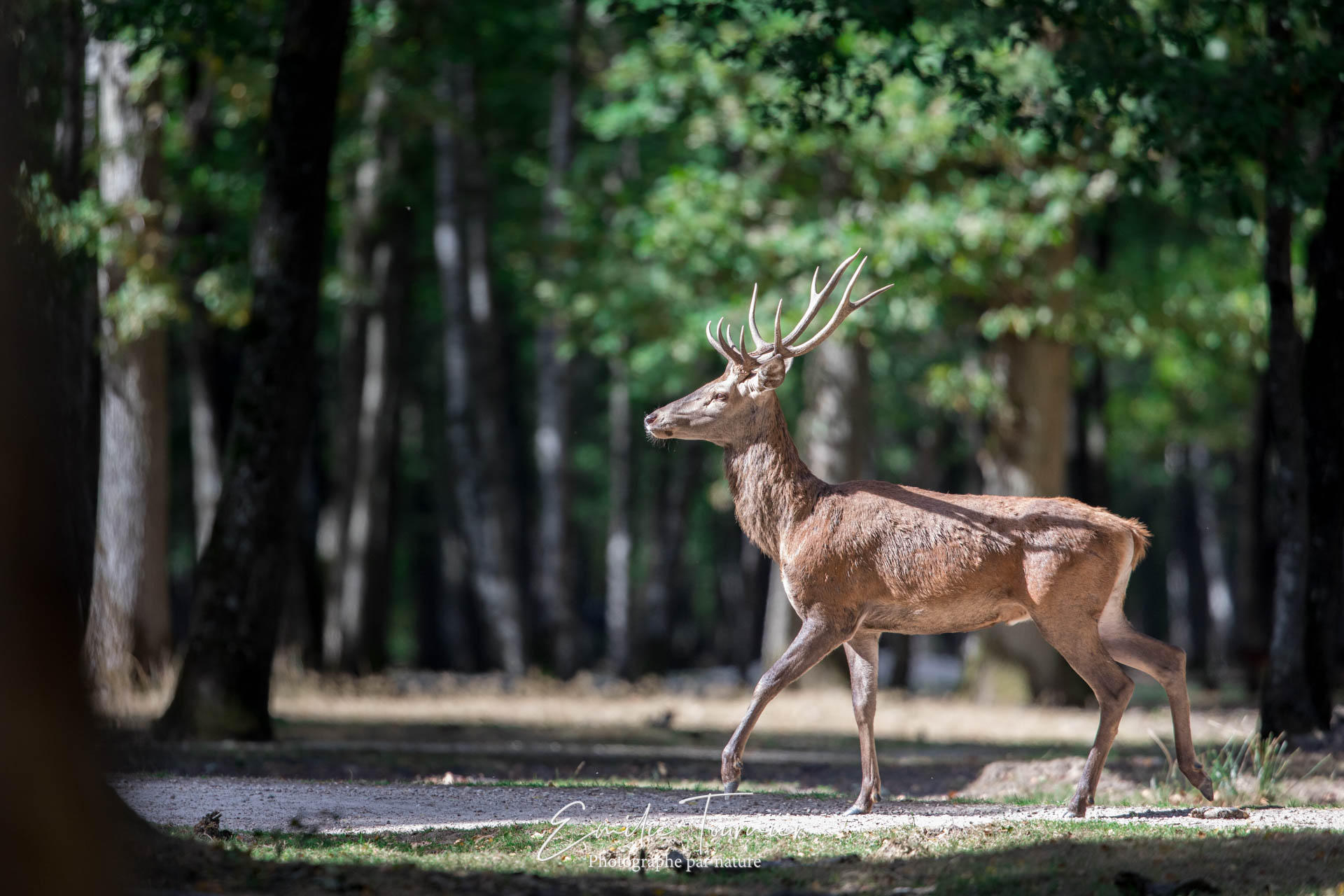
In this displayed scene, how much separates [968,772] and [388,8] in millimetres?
13401

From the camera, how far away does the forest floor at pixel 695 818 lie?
5.66 meters

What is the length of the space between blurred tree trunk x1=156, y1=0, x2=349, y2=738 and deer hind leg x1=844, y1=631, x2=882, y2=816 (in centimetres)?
531

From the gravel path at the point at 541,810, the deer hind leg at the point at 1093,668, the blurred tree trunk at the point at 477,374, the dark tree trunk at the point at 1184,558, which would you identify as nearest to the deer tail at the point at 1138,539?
the deer hind leg at the point at 1093,668

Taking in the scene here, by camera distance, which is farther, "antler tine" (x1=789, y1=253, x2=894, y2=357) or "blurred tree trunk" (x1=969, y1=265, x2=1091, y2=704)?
"blurred tree trunk" (x1=969, y1=265, x2=1091, y2=704)

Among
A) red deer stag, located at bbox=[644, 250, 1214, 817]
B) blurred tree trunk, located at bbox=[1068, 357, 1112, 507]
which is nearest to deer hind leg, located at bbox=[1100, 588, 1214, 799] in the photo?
red deer stag, located at bbox=[644, 250, 1214, 817]

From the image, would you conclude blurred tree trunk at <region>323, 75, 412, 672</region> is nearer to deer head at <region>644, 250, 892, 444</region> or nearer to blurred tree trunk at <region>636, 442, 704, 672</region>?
blurred tree trunk at <region>636, 442, 704, 672</region>

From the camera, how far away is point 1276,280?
1072 cm

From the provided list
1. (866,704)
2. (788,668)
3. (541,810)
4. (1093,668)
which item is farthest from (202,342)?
(1093,668)

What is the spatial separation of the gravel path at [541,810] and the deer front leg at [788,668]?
0.31 metres

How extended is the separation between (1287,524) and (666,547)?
19.6 metres

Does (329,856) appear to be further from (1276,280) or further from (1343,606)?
(1343,606)

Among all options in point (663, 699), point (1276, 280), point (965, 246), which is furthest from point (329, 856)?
point (663, 699)

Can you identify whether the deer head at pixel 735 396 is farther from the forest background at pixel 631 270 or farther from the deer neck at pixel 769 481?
the forest background at pixel 631 270

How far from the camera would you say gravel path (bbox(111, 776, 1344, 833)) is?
6965mm
